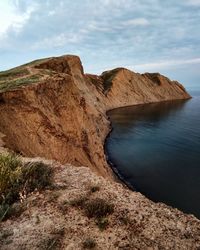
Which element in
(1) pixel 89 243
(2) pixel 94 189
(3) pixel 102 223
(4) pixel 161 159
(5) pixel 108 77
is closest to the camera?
(1) pixel 89 243

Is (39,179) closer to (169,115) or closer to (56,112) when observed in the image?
(56,112)

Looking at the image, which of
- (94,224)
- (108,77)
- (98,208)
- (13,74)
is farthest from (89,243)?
(108,77)

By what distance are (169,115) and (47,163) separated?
2877 inches

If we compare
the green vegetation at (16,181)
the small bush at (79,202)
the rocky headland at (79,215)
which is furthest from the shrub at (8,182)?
the small bush at (79,202)

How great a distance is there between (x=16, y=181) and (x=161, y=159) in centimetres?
3052

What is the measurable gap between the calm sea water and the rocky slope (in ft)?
56.9

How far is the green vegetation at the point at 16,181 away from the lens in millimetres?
7661

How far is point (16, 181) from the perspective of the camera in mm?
8742

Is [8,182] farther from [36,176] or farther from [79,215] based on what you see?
[79,215]

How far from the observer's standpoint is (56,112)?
79.1ft

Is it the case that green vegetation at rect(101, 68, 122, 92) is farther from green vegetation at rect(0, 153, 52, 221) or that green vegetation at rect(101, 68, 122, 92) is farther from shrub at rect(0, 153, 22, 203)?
shrub at rect(0, 153, 22, 203)

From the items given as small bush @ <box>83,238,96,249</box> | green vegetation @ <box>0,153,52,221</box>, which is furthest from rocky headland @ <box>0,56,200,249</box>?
green vegetation @ <box>0,153,52,221</box>

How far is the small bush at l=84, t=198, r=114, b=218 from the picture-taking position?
731 cm

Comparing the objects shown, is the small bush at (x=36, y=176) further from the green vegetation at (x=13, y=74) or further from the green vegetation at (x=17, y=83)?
the green vegetation at (x=13, y=74)
